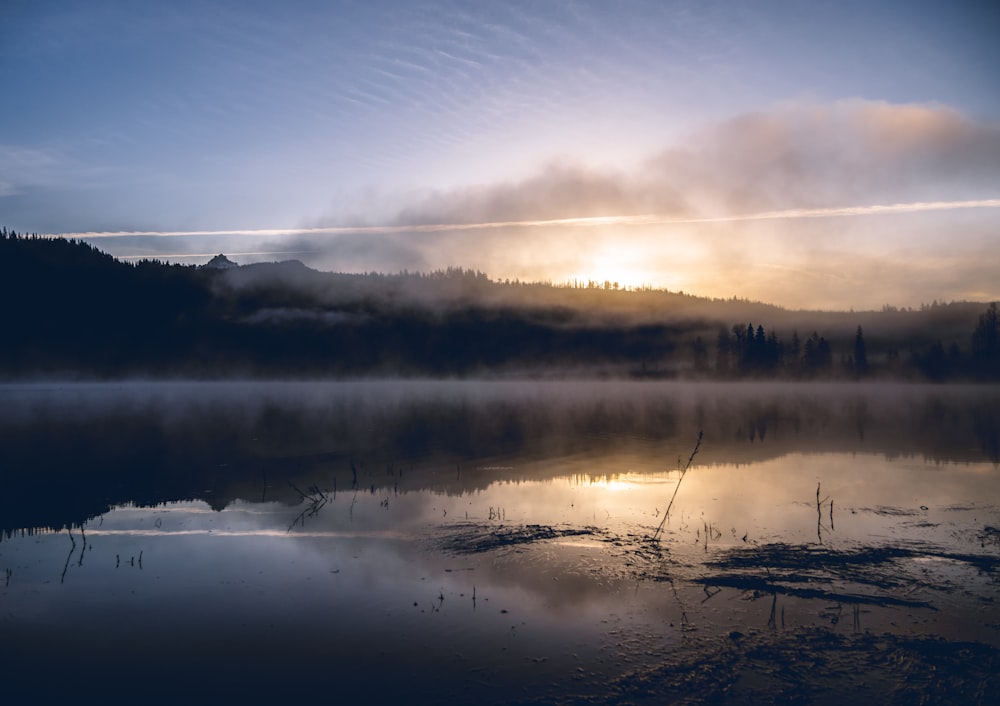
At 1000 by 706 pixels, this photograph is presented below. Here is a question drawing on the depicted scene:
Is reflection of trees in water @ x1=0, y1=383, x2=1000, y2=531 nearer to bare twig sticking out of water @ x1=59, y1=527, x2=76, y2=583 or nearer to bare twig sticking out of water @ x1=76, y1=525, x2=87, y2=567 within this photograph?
bare twig sticking out of water @ x1=59, y1=527, x2=76, y2=583

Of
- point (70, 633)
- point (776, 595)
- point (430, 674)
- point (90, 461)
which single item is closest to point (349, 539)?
→ point (70, 633)

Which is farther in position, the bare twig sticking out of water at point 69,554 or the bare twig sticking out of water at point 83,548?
the bare twig sticking out of water at point 83,548

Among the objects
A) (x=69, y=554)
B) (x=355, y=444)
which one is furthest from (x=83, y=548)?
(x=355, y=444)

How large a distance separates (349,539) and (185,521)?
6.74 m

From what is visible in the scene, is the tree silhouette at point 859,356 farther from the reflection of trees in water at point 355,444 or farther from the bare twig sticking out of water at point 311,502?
the bare twig sticking out of water at point 311,502

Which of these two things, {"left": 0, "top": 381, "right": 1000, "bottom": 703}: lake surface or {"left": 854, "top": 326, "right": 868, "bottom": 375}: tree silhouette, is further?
{"left": 854, "top": 326, "right": 868, "bottom": 375}: tree silhouette

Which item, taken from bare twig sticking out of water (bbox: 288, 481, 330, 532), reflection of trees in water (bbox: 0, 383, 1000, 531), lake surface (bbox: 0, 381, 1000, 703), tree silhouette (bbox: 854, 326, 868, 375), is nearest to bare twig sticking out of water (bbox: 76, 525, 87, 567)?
lake surface (bbox: 0, 381, 1000, 703)

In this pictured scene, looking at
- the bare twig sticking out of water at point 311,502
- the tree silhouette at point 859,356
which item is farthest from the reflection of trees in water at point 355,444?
the tree silhouette at point 859,356

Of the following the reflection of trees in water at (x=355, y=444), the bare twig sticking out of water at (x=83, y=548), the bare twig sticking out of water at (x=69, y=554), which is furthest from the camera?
the reflection of trees in water at (x=355, y=444)

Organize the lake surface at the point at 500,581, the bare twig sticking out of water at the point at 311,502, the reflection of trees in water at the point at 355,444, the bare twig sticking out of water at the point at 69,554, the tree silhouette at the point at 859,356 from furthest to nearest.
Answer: the tree silhouette at the point at 859,356, the reflection of trees in water at the point at 355,444, the bare twig sticking out of water at the point at 311,502, the bare twig sticking out of water at the point at 69,554, the lake surface at the point at 500,581

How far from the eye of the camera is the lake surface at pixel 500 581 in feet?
32.6

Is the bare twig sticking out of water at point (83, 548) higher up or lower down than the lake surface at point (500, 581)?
higher up

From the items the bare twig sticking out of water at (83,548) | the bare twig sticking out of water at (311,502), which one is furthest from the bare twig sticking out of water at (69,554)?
the bare twig sticking out of water at (311,502)

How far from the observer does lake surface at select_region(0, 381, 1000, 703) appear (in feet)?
32.6
